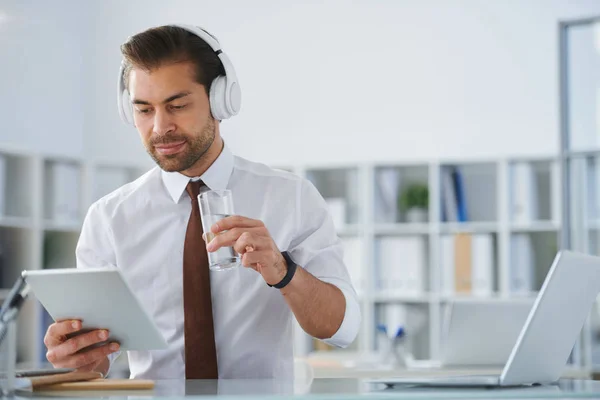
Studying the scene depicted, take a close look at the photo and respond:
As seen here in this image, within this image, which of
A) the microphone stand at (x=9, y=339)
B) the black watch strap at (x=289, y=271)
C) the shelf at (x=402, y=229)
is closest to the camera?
the microphone stand at (x=9, y=339)

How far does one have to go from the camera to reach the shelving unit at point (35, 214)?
4918 millimetres

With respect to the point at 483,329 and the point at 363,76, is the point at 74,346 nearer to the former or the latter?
the point at 483,329

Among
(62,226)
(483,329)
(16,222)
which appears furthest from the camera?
(62,226)

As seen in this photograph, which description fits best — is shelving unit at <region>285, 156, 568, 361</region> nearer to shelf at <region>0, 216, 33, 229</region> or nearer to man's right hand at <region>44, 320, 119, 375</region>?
shelf at <region>0, 216, 33, 229</region>

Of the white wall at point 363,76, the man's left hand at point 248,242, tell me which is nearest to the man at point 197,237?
the man's left hand at point 248,242

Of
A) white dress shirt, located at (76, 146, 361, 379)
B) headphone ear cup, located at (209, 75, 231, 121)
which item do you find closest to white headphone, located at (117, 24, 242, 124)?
headphone ear cup, located at (209, 75, 231, 121)

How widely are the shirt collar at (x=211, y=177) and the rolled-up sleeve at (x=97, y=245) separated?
168mm

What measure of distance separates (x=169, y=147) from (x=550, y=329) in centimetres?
86

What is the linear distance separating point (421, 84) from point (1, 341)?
442cm

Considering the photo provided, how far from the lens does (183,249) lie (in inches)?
75.3

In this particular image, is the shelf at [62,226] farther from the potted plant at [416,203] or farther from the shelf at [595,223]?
the shelf at [595,223]

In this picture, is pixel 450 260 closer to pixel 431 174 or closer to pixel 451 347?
pixel 431 174

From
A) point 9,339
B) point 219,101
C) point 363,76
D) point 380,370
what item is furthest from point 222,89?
point 363,76

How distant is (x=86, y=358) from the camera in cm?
162
